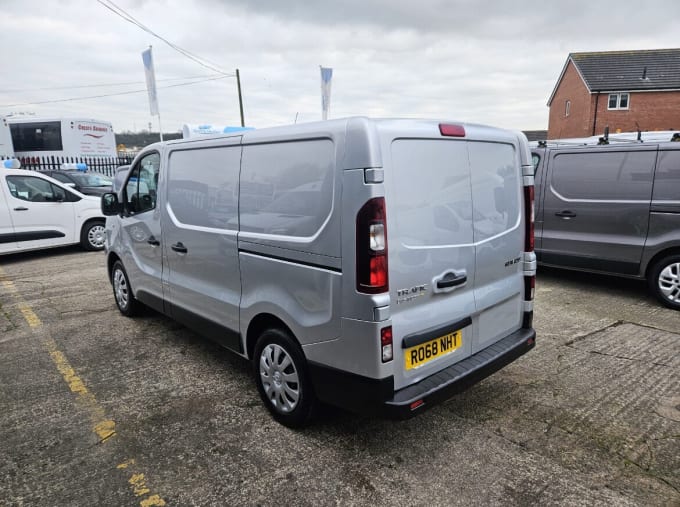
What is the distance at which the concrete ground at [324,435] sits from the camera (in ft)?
7.75

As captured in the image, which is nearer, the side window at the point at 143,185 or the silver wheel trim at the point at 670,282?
the side window at the point at 143,185

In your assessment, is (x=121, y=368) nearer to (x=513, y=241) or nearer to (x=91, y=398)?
(x=91, y=398)

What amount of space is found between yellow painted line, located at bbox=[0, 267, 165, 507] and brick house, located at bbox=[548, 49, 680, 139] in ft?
108

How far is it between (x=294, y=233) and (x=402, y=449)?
4.66ft

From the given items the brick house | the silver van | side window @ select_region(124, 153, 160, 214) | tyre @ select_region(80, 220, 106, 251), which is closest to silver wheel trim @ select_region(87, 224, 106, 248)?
tyre @ select_region(80, 220, 106, 251)

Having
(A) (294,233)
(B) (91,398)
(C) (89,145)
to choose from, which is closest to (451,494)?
(A) (294,233)

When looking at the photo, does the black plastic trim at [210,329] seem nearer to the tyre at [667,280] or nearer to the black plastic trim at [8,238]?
the tyre at [667,280]

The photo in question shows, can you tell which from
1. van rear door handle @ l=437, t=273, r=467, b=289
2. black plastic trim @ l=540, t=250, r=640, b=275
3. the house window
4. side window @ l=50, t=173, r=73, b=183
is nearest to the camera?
van rear door handle @ l=437, t=273, r=467, b=289

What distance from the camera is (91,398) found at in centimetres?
337

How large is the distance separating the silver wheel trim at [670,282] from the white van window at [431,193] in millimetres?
3785

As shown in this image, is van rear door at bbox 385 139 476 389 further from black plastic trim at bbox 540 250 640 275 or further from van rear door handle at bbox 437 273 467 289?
black plastic trim at bbox 540 250 640 275

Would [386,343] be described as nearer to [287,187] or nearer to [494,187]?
[287,187]

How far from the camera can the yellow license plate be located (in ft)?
7.96

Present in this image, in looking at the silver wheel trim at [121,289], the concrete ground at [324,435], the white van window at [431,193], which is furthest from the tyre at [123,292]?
the white van window at [431,193]
